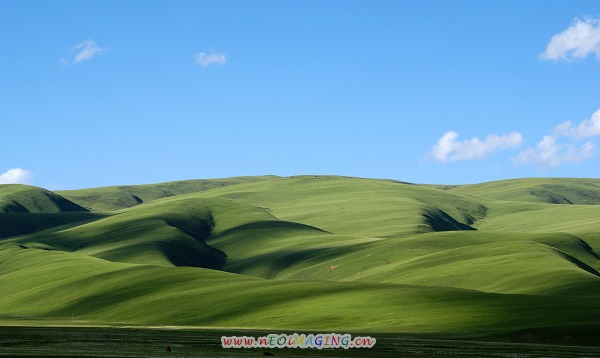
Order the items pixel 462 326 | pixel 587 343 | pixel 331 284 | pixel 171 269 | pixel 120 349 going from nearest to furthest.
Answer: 1. pixel 120 349
2. pixel 587 343
3. pixel 462 326
4. pixel 331 284
5. pixel 171 269

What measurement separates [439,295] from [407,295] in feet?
15.1

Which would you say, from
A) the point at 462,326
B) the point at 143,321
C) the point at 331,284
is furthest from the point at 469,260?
the point at 462,326

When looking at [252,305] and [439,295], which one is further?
[252,305]

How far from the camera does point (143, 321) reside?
141 meters

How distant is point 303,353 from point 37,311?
122m

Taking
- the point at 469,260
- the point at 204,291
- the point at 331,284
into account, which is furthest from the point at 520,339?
the point at 469,260

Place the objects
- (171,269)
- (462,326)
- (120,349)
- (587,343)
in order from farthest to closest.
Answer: (171,269) → (462,326) → (587,343) → (120,349)

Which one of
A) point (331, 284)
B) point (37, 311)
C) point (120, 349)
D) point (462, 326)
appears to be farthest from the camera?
point (37, 311)

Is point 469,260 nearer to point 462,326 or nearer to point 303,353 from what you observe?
point 462,326

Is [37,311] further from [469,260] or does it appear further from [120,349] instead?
[120,349]

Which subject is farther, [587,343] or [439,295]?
[439,295]

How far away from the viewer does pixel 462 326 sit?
99.9 meters

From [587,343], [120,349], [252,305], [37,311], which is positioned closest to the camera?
[120,349]

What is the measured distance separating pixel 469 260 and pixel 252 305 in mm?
68891
